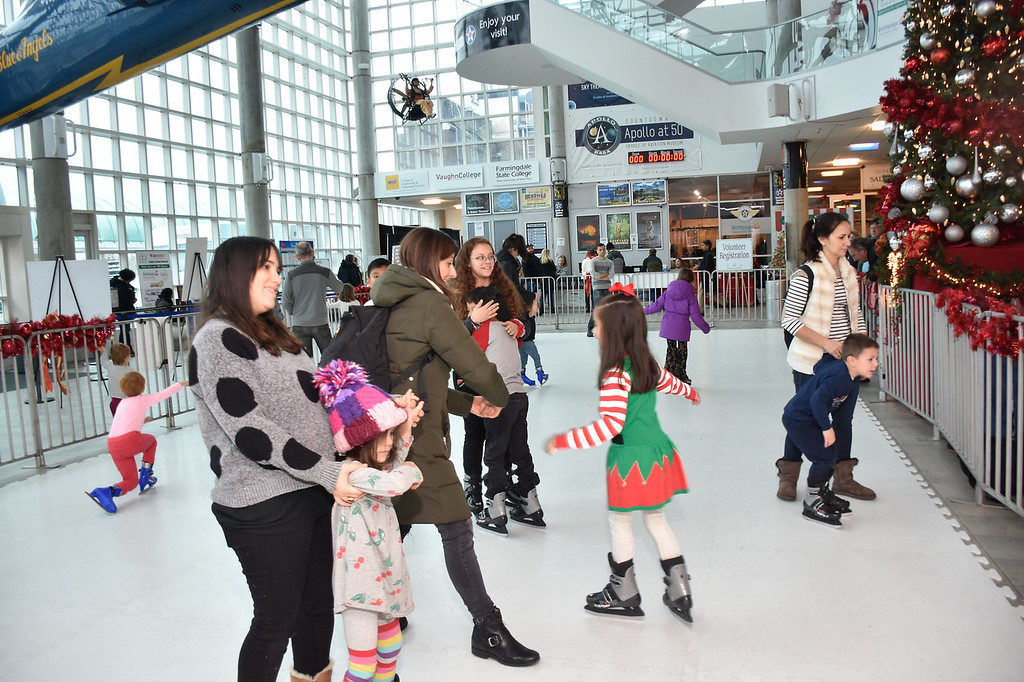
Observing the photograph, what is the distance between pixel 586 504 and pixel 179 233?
1846cm

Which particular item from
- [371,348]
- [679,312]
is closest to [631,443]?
[371,348]

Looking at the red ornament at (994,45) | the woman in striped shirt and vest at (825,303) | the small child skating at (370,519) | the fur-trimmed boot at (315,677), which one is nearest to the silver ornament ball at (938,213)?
the red ornament at (994,45)

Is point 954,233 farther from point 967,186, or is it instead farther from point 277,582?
point 277,582

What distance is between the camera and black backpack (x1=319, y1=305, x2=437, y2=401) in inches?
107

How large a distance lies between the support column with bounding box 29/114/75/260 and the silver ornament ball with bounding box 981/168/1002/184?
46.1 feet

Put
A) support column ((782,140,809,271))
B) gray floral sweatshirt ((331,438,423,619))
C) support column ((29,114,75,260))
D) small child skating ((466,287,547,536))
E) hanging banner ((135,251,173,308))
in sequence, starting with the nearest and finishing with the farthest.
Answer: gray floral sweatshirt ((331,438,423,619)) → small child skating ((466,287,547,536)) → support column ((29,114,75,260)) → hanging banner ((135,251,173,308)) → support column ((782,140,809,271))

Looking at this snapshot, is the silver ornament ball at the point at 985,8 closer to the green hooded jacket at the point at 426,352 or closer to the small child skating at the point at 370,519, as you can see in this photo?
Answer: the green hooded jacket at the point at 426,352

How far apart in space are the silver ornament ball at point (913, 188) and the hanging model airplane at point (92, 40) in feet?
15.6

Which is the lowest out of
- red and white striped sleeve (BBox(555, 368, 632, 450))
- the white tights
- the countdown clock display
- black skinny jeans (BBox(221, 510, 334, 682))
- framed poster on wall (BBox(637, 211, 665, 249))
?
the white tights

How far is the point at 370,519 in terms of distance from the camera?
234cm

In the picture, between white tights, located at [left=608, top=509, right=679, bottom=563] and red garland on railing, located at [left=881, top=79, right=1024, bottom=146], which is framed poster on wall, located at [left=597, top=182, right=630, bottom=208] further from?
white tights, located at [left=608, top=509, right=679, bottom=563]

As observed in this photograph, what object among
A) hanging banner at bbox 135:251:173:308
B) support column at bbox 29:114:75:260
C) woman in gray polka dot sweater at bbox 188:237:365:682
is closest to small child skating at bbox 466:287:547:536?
woman in gray polka dot sweater at bbox 188:237:365:682

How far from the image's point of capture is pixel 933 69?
5.80 meters

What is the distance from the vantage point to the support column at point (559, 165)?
23734 mm
